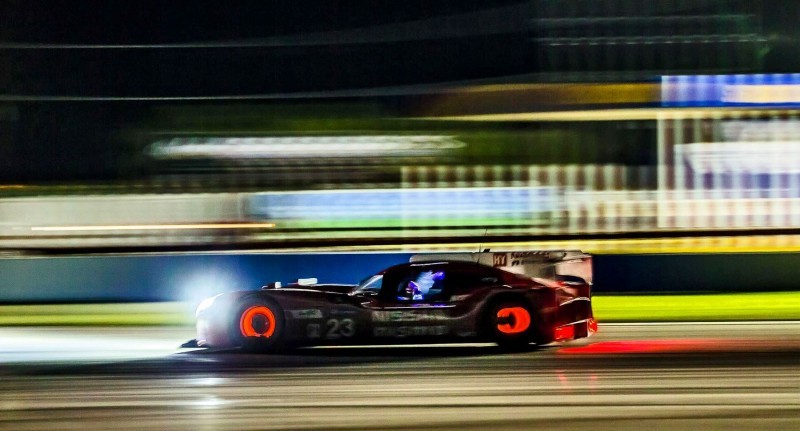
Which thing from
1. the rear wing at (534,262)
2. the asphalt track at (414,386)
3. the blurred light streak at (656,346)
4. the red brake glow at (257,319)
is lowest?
the blurred light streak at (656,346)

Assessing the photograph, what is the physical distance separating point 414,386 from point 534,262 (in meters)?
3.17

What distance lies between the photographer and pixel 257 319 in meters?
10.9

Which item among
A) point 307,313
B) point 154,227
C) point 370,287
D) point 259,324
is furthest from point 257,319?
point 154,227

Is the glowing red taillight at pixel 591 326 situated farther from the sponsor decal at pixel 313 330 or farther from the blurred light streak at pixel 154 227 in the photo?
the blurred light streak at pixel 154 227

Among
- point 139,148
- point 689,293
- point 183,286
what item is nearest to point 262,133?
point 139,148

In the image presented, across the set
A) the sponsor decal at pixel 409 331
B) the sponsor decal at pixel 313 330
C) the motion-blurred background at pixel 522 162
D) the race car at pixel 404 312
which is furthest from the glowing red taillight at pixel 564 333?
the motion-blurred background at pixel 522 162

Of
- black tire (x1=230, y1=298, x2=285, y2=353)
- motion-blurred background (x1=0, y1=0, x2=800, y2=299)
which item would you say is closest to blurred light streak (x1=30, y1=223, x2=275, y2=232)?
motion-blurred background (x1=0, y1=0, x2=800, y2=299)

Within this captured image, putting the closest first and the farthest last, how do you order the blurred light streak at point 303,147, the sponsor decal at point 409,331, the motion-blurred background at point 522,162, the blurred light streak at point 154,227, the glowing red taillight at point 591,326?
the sponsor decal at point 409,331 → the glowing red taillight at point 591,326 → the blurred light streak at point 154,227 → the motion-blurred background at point 522,162 → the blurred light streak at point 303,147

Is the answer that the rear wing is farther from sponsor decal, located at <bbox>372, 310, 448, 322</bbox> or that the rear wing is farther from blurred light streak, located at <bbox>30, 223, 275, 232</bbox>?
blurred light streak, located at <bbox>30, 223, 275, 232</bbox>

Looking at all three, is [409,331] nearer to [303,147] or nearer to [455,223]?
[455,223]

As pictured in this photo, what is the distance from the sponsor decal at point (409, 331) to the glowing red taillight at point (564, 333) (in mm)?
1087

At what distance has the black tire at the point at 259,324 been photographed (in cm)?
1091

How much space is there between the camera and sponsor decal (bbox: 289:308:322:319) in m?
10.9

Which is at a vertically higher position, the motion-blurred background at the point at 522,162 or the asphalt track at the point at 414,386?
the motion-blurred background at the point at 522,162
